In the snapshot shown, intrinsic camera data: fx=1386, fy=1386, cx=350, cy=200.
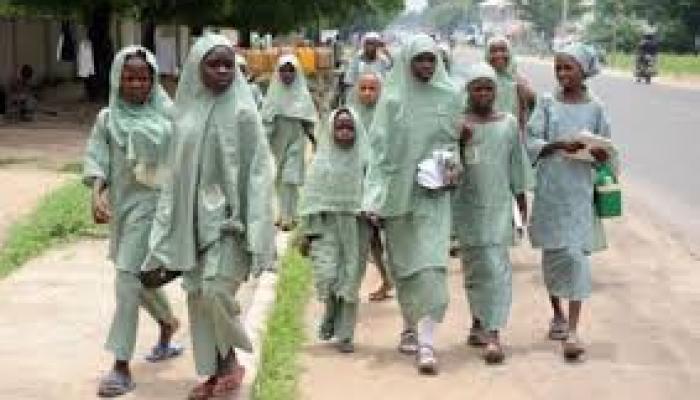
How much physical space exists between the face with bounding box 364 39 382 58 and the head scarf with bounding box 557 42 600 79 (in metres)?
5.16

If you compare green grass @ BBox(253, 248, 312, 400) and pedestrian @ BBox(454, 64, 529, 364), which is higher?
pedestrian @ BBox(454, 64, 529, 364)

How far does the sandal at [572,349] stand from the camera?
7336 millimetres

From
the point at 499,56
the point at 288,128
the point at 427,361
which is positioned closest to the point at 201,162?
the point at 427,361

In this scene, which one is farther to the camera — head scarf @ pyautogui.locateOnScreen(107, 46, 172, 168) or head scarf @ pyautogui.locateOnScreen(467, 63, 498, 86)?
head scarf @ pyautogui.locateOnScreen(467, 63, 498, 86)

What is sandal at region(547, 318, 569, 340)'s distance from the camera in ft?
25.6

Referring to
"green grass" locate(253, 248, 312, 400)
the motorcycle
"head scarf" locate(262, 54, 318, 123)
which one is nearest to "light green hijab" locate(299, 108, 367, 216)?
"green grass" locate(253, 248, 312, 400)

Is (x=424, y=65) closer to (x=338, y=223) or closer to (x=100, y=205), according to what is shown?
(x=338, y=223)

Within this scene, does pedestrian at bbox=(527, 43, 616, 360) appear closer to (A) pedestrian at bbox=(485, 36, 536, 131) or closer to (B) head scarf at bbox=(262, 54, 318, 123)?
(A) pedestrian at bbox=(485, 36, 536, 131)

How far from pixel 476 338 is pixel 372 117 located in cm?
215

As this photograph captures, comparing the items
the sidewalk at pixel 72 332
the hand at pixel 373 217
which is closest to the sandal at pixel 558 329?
the hand at pixel 373 217

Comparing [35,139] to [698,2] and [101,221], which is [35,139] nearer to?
[101,221]

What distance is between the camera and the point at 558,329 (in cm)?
788

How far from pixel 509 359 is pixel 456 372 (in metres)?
0.40

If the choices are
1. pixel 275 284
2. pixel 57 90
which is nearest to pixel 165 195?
pixel 275 284
